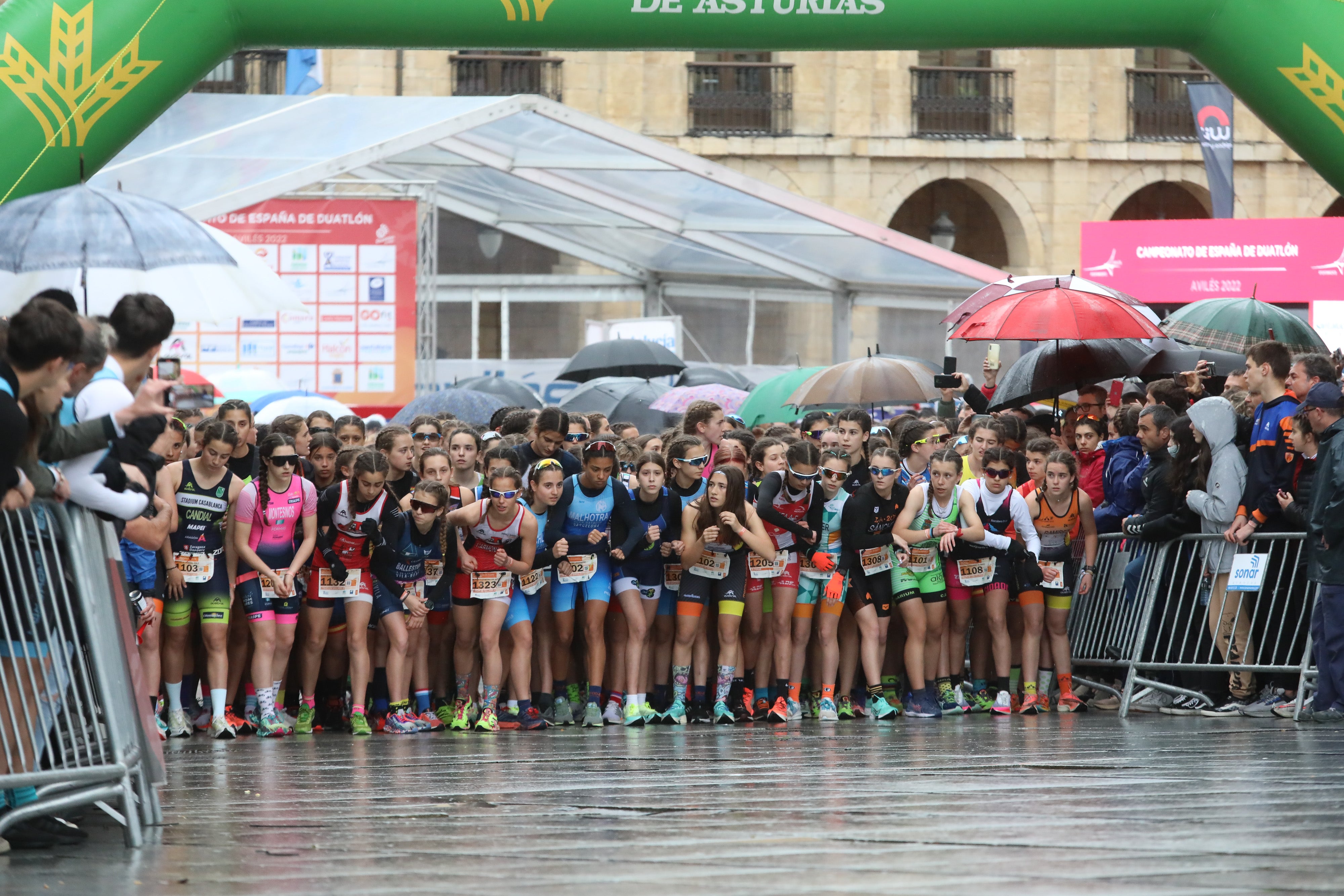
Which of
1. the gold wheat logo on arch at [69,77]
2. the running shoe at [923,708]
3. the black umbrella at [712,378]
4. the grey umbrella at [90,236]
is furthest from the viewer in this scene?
the black umbrella at [712,378]

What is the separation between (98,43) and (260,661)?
3883mm

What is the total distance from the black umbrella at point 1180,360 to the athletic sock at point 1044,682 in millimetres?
2960

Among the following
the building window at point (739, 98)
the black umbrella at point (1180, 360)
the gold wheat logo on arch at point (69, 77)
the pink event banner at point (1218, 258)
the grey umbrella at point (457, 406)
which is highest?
the building window at point (739, 98)

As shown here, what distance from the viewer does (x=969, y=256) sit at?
36438 mm

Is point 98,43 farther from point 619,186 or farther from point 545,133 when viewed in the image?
point 619,186

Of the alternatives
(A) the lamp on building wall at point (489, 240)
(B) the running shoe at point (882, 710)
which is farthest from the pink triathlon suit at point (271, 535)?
(A) the lamp on building wall at point (489, 240)

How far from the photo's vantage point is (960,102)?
3369cm

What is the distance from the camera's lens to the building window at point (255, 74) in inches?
1277

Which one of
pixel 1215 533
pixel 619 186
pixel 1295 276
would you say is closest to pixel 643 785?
pixel 1215 533

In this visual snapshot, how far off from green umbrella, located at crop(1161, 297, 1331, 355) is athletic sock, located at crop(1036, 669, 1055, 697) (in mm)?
2840

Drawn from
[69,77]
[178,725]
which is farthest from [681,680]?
[69,77]

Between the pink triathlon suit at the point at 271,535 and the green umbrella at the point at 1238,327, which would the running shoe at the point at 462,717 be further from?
the green umbrella at the point at 1238,327

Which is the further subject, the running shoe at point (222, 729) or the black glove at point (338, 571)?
the black glove at point (338, 571)

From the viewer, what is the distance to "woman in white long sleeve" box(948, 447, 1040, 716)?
35.6ft
